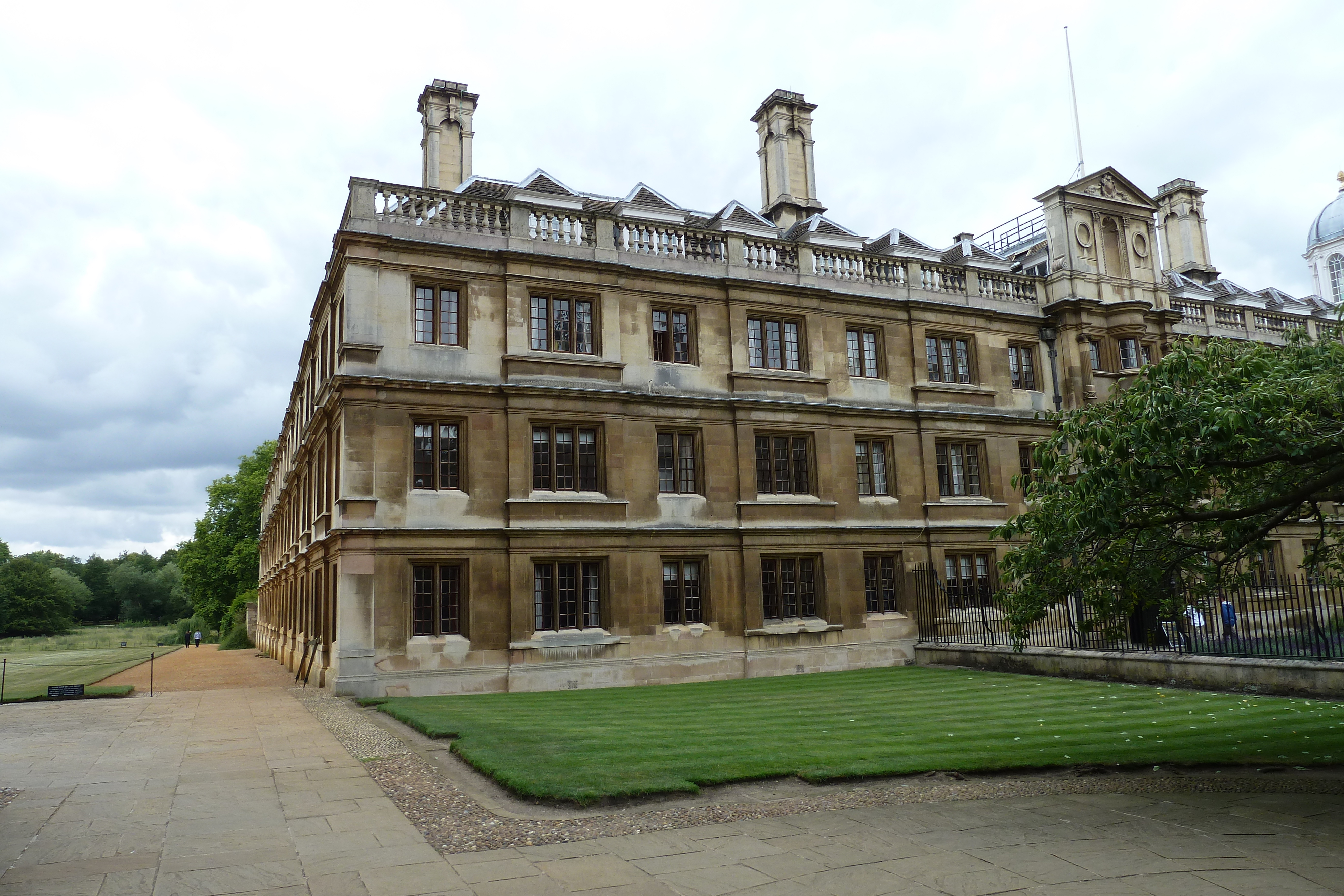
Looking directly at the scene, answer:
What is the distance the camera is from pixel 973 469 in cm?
2741

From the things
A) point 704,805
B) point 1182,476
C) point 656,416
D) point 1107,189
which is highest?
point 1107,189

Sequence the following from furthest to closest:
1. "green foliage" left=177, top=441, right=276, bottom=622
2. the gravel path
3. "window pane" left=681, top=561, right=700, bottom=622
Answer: "green foliage" left=177, top=441, right=276, bottom=622 → "window pane" left=681, top=561, right=700, bottom=622 → the gravel path

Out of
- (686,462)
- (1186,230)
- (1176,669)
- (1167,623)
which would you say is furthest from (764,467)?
(1186,230)

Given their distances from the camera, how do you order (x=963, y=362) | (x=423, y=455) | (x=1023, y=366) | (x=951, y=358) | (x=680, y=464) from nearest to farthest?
(x=423, y=455), (x=680, y=464), (x=951, y=358), (x=963, y=362), (x=1023, y=366)

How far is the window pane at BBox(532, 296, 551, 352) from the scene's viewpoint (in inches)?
871

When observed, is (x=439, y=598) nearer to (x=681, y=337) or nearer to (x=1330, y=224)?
(x=681, y=337)

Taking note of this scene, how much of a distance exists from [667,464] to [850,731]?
451 inches

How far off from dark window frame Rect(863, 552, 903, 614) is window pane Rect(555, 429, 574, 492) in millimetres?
8842

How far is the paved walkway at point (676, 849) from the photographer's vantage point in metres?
6.37

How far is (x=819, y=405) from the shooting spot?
24.8 meters

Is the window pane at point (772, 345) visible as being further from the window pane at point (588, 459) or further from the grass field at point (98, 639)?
the grass field at point (98, 639)

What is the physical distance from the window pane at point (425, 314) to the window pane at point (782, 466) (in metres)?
9.61

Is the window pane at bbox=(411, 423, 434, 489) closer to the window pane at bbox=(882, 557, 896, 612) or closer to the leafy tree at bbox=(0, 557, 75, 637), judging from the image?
the window pane at bbox=(882, 557, 896, 612)

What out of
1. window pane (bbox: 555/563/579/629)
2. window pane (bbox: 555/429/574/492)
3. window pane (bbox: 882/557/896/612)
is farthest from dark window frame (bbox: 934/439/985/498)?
window pane (bbox: 555/563/579/629)
